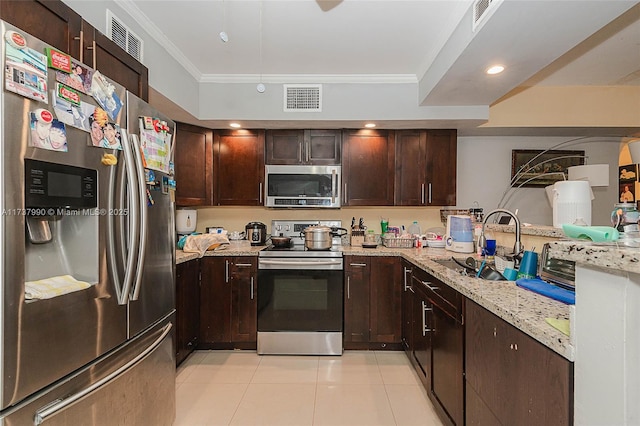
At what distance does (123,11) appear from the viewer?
1.89 meters

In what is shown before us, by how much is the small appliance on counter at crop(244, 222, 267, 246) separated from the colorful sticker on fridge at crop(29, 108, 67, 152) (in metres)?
2.25

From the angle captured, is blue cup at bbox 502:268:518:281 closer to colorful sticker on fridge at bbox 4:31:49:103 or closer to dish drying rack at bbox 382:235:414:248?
dish drying rack at bbox 382:235:414:248

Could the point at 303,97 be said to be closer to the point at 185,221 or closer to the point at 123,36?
the point at 123,36

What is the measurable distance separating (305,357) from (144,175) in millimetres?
2091

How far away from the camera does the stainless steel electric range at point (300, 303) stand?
2.79 meters

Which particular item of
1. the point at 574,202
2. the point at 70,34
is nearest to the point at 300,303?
the point at 574,202

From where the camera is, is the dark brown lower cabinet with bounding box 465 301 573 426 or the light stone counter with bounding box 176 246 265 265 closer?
the dark brown lower cabinet with bounding box 465 301 573 426

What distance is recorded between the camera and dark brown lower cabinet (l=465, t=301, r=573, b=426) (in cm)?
89

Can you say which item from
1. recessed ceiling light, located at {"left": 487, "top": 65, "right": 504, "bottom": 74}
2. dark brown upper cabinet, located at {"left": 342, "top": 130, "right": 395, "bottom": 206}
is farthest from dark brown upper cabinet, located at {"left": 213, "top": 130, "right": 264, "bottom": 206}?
recessed ceiling light, located at {"left": 487, "top": 65, "right": 504, "bottom": 74}

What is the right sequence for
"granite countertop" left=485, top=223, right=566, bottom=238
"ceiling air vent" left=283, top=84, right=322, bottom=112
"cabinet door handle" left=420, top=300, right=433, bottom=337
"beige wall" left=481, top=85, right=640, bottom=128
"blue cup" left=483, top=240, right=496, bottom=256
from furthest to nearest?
"beige wall" left=481, top=85, right=640, bottom=128, "ceiling air vent" left=283, top=84, right=322, bottom=112, "blue cup" left=483, top=240, right=496, bottom=256, "cabinet door handle" left=420, top=300, right=433, bottom=337, "granite countertop" left=485, top=223, right=566, bottom=238

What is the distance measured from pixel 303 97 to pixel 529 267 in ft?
7.42

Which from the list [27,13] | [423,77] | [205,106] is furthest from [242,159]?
[27,13]

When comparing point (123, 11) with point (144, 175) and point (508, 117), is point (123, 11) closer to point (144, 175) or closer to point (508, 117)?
point (144, 175)

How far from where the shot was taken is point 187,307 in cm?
263
